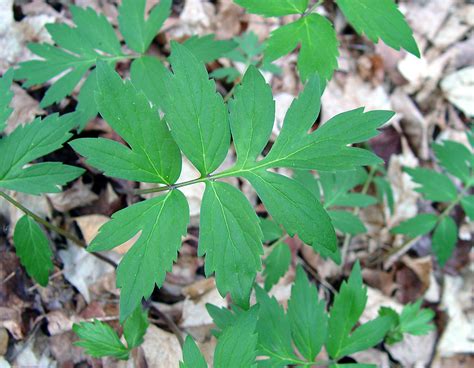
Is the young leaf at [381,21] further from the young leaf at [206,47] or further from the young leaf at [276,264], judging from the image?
the young leaf at [276,264]

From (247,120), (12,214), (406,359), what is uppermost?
(247,120)

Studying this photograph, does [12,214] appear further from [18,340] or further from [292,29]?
[292,29]

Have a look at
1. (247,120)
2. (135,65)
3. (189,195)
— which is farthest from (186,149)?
(189,195)

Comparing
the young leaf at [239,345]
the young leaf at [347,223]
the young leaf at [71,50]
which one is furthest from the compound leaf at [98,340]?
the young leaf at [347,223]

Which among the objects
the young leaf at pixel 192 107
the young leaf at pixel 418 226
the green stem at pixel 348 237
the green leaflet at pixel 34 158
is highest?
the young leaf at pixel 192 107

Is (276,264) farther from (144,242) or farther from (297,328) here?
(144,242)

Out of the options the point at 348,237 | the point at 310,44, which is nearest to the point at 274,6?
the point at 310,44
